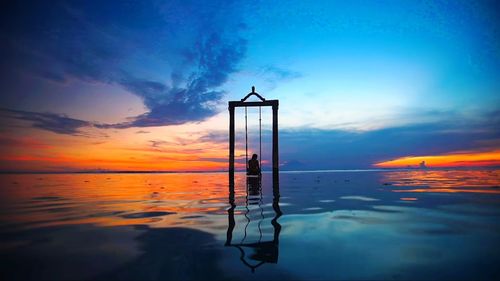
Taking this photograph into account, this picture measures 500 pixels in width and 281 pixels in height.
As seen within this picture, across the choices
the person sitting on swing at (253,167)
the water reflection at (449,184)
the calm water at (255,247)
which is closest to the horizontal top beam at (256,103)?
the person sitting on swing at (253,167)

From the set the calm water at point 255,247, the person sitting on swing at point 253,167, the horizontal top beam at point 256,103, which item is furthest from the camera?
the person sitting on swing at point 253,167

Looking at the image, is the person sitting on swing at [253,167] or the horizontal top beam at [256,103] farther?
the person sitting on swing at [253,167]

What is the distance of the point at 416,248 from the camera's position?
412 centimetres

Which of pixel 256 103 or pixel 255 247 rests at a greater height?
pixel 256 103

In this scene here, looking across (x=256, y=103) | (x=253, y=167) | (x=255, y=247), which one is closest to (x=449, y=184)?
(x=253, y=167)

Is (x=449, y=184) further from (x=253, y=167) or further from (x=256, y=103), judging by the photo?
(x=256, y=103)

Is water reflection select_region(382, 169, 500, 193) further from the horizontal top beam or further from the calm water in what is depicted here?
the horizontal top beam

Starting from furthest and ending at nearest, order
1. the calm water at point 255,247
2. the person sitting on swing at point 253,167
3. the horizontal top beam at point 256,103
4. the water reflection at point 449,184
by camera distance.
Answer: the person sitting on swing at point 253,167 → the horizontal top beam at point 256,103 → the water reflection at point 449,184 → the calm water at point 255,247

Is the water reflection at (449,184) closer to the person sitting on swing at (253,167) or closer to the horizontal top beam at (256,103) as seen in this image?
the person sitting on swing at (253,167)

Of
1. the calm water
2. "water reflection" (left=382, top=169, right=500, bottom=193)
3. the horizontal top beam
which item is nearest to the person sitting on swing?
the horizontal top beam

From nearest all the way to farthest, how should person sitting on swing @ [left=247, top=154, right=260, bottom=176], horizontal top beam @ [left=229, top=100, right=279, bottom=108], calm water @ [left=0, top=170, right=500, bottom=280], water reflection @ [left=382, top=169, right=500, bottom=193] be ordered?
1. calm water @ [left=0, top=170, right=500, bottom=280]
2. water reflection @ [left=382, top=169, right=500, bottom=193]
3. horizontal top beam @ [left=229, top=100, right=279, bottom=108]
4. person sitting on swing @ [left=247, top=154, right=260, bottom=176]

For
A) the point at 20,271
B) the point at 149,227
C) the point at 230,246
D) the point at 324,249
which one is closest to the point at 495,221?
the point at 324,249

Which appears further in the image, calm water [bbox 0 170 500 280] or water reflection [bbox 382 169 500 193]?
water reflection [bbox 382 169 500 193]

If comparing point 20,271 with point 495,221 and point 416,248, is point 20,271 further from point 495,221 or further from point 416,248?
point 495,221
